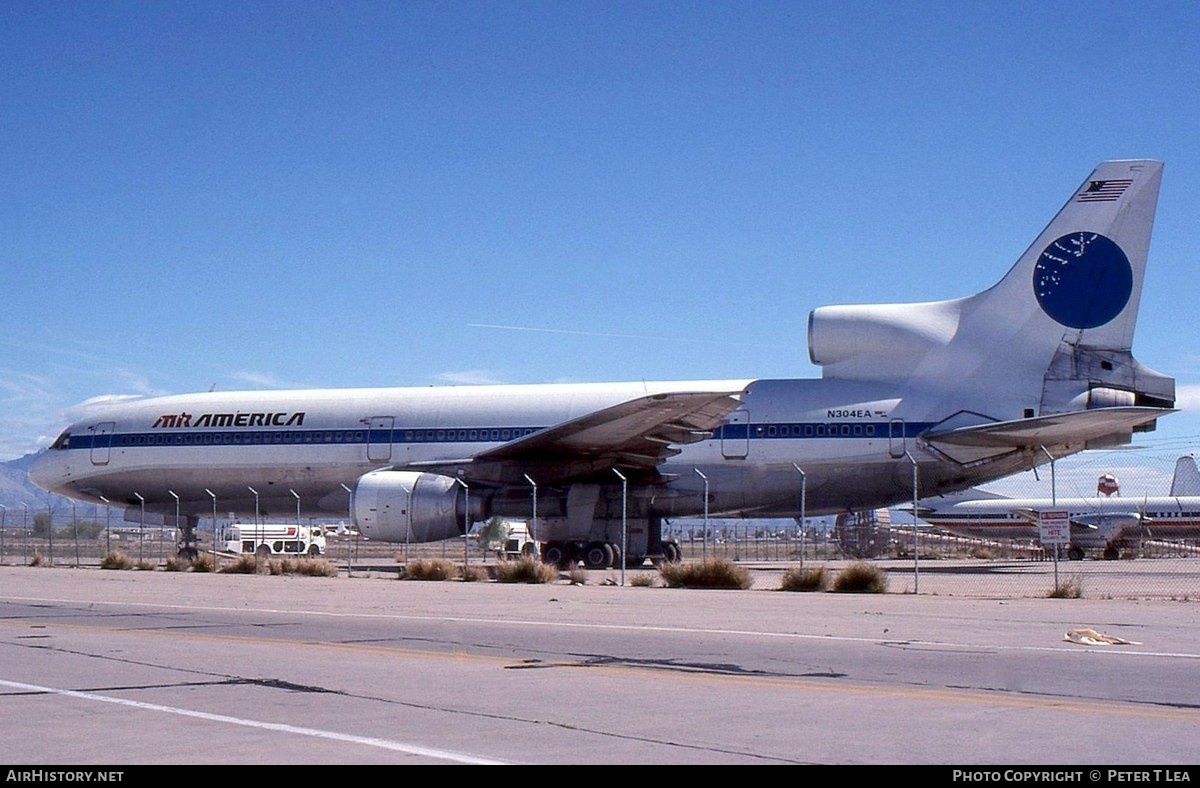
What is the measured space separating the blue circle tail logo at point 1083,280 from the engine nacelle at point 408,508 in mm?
12592

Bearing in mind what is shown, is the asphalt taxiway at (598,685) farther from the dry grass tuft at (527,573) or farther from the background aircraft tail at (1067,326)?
the background aircraft tail at (1067,326)

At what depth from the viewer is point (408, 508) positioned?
25234 mm

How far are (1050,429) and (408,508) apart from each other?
12.5 m

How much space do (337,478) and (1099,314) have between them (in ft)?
55.5

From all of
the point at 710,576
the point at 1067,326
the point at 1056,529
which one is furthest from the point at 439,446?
the point at 1056,529

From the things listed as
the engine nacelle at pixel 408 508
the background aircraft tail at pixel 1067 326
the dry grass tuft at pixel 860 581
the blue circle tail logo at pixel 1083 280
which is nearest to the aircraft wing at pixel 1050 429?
the background aircraft tail at pixel 1067 326

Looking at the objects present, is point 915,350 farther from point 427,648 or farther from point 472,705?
point 472,705

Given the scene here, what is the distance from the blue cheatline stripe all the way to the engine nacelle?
2.71 m

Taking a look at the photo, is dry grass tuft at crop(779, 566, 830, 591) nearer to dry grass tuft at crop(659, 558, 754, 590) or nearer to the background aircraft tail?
dry grass tuft at crop(659, 558, 754, 590)

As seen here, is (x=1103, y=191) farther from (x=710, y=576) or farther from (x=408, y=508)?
(x=408, y=508)

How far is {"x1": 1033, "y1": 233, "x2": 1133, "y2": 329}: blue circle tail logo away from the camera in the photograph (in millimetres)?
26000

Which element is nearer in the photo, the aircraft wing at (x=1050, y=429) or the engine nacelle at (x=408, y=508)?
the aircraft wing at (x=1050, y=429)

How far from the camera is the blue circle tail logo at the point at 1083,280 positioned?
26.0 m

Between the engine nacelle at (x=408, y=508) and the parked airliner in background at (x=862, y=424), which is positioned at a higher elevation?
the parked airliner in background at (x=862, y=424)
